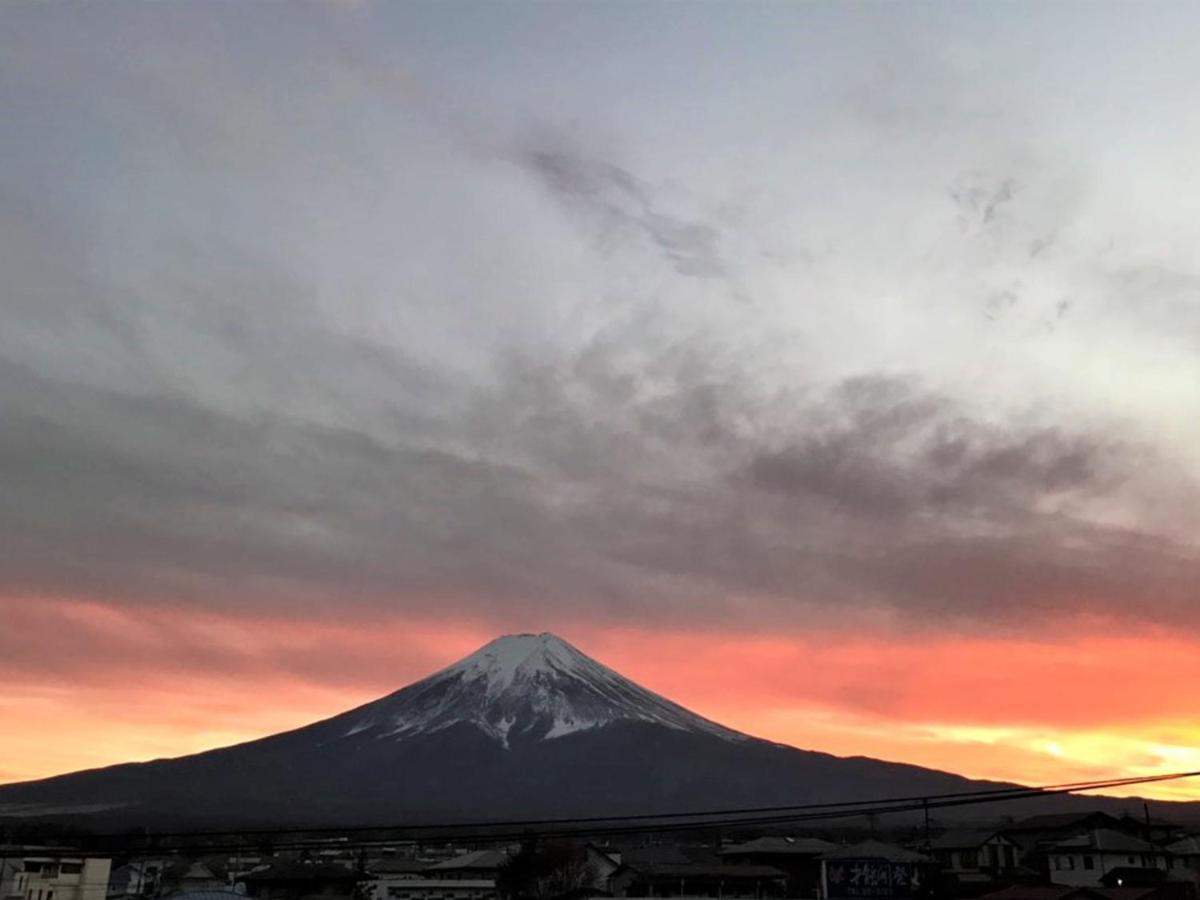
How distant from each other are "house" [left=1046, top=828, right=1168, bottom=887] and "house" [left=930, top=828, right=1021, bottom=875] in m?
10.7

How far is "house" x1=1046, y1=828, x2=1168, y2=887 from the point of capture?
209ft

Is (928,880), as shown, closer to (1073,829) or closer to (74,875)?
(1073,829)

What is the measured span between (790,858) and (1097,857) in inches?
1033

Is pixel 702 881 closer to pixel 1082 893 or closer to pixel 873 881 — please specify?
pixel 873 881

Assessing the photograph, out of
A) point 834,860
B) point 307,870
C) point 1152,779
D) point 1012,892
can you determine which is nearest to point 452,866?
point 307,870

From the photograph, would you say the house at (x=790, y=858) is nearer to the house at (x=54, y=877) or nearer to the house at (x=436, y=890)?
the house at (x=436, y=890)

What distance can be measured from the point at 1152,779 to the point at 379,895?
260ft

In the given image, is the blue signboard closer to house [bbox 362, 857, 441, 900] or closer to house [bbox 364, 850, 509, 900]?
house [bbox 364, 850, 509, 900]

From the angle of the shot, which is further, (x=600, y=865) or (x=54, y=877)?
(x=600, y=865)

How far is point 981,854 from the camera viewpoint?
253ft

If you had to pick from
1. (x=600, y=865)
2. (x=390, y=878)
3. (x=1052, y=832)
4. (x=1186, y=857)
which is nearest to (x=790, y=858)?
(x=600, y=865)

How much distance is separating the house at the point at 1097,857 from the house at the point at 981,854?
420 inches

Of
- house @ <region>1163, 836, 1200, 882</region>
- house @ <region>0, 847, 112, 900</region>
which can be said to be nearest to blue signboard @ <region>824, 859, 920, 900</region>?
house @ <region>1163, 836, 1200, 882</region>

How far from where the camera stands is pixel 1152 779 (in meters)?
23.7
